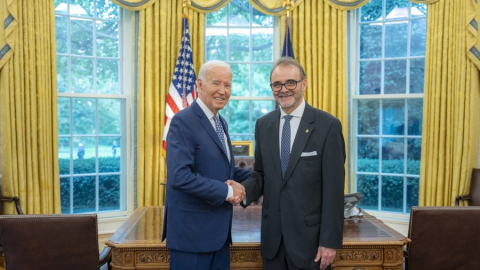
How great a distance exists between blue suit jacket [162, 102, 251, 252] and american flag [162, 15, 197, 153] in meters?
2.54

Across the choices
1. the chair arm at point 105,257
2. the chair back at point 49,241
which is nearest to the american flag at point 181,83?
the chair arm at point 105,257

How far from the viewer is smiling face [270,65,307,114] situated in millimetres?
1937

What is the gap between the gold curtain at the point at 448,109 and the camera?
4.11m

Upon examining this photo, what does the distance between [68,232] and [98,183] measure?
266 centimetres

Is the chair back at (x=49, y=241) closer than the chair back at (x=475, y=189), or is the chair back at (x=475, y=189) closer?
the chair back at (x=49, y=241)

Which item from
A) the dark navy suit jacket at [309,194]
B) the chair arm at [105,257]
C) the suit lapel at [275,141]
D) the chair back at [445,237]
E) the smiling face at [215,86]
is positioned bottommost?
the chair arm at [105,257]

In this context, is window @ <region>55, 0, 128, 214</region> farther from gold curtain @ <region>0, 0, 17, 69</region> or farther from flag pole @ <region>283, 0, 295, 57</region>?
flag pole @ <region>283, 0, 295, 57</region>

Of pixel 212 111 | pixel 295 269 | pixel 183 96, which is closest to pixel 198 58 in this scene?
pixel 183 96

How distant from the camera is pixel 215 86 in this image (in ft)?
6.47

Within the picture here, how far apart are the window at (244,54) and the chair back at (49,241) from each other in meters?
3.03

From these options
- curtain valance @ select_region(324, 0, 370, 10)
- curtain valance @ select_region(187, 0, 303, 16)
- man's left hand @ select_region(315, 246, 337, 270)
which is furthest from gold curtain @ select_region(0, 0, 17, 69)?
man's left hand @ select_region(315, 246, 337, 270)

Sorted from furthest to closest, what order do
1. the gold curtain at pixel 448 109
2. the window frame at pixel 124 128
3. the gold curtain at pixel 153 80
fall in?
the window frame at pixel 124 128
the gold curtain at pixel 153 80
the gold curtain at pixel 448 109

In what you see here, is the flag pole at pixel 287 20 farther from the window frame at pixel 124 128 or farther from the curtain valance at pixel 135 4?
the window frame at pixel 124 128

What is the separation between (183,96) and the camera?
14.8ft
